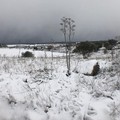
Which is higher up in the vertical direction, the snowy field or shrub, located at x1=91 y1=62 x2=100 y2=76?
shrub, located at x1=91 y1=62 x2=100 y2=76

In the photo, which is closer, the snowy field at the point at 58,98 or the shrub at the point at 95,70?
the snowy field at the point at 58,98

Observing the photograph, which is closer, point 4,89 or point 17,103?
point 17,103

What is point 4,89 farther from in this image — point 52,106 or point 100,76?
point 100,76

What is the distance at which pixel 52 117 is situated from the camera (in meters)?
5.87

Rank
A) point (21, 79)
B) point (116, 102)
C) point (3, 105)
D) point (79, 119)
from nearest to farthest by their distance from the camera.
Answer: point (79, 119) < point (116, 102) < point (3, 105) < point (21, 79)

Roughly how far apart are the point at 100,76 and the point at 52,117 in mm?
3661

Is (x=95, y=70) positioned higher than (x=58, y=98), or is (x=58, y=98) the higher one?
(x=95, y=70)

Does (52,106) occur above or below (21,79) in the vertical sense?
below

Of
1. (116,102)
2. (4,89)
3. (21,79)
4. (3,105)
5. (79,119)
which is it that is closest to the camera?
(79,119)

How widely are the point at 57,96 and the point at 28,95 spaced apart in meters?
0.85

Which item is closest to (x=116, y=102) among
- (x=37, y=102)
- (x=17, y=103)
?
(x=37, y=102)

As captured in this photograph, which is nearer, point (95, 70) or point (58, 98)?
point (58, 98)

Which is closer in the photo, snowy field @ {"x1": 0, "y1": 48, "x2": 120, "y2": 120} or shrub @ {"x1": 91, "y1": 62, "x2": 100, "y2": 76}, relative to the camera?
snowy field @ {"x1": 0, "y1": 48, "x2": 120, "y2": 120}

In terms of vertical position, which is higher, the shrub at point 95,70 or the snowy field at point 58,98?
the shrub at point 95,70
